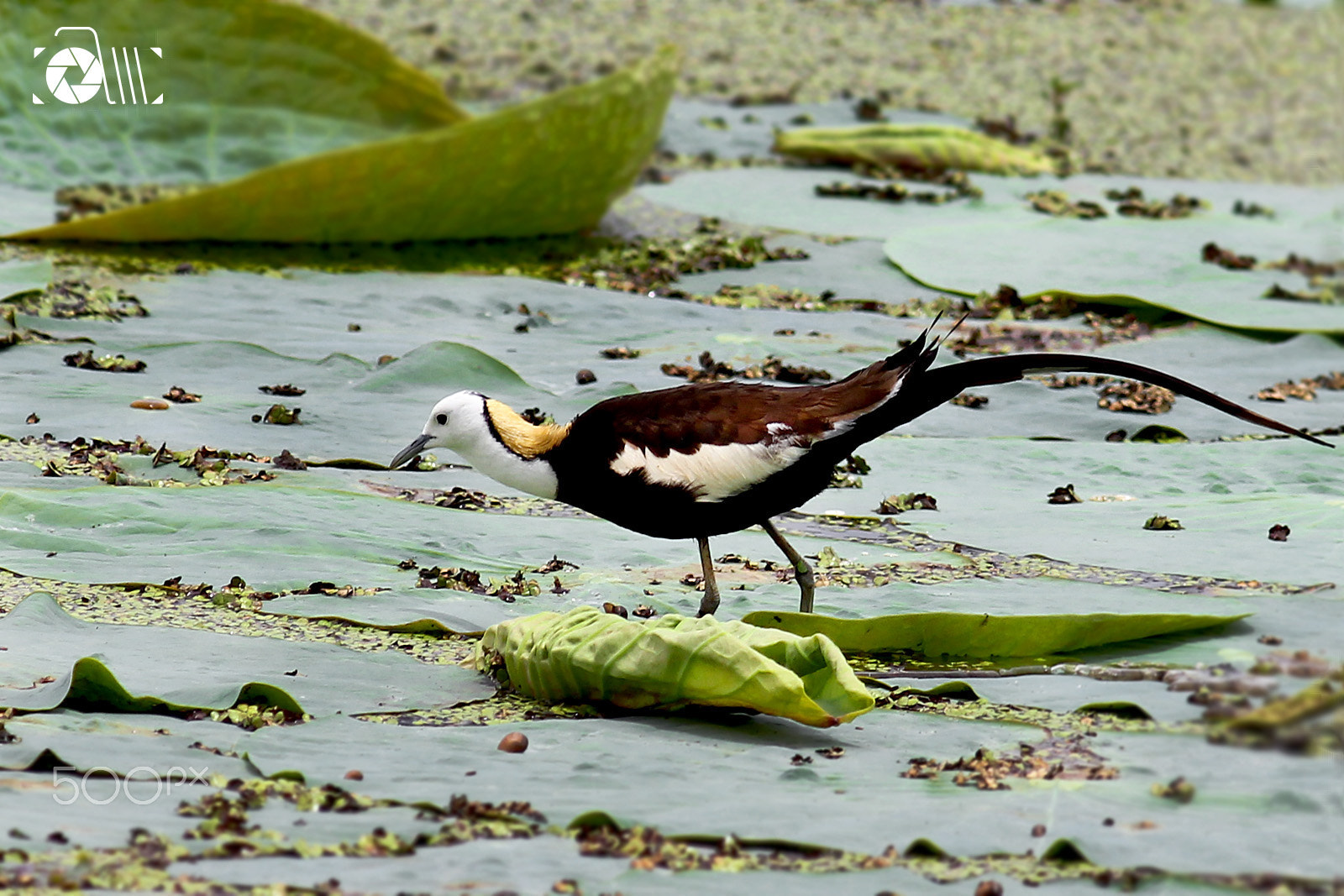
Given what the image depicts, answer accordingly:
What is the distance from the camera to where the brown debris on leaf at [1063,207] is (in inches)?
274

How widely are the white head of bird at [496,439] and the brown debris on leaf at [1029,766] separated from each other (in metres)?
1.15

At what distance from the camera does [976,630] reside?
9.01 feet

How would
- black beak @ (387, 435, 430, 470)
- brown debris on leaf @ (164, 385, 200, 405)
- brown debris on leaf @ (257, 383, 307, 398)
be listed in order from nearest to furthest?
black beak @ (387, 435, 430, 470) → brown debris on leaf @ (164, 385, 200, 405) → brown debris on leaf @ (257, 383, 307, 398)

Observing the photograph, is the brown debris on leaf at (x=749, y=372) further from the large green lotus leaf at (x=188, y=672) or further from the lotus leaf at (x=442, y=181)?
the large green lotus leaf at (x=188, y=672)

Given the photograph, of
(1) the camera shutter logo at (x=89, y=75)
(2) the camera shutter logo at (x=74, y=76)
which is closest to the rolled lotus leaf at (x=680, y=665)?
(1) the camera shutter logo at (x=89, y=75)

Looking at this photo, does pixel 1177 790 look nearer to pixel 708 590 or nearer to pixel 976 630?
pixel 976 630

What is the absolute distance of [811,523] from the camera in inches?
143

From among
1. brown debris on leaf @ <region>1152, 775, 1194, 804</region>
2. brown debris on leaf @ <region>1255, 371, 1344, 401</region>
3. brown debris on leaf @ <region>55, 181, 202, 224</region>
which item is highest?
brown debris on leaf @ <region>55, 181, 202, 224</region>

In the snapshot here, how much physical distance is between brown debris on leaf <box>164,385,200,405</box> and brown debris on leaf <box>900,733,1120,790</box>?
239cm

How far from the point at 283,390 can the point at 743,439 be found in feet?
5.31

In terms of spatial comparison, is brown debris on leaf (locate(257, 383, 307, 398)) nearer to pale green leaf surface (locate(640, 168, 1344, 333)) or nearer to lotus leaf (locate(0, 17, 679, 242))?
lotus leaf (locate(0, 17, 679, 242))

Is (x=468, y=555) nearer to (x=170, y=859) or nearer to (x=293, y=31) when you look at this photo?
(x=170, y=859)

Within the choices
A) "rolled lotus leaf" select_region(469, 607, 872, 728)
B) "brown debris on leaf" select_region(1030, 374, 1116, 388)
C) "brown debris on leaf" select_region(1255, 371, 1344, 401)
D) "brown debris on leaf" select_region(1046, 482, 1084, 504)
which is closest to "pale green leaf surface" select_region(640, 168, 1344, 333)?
"brown debris on leaf" select_region(1255, 371, 1344, 401)

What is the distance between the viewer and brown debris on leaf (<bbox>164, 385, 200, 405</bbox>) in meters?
3.97
